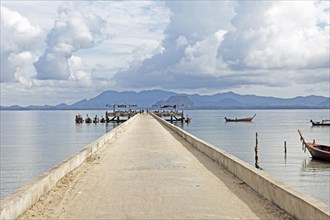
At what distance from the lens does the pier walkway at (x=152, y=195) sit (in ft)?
28.2

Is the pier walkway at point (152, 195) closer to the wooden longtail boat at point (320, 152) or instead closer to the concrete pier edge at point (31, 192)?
the concrete pier edge at point (31, 192)

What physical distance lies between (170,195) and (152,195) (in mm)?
396

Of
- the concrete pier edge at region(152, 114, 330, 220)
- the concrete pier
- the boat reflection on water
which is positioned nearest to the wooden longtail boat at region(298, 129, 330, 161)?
the boat reflection on water

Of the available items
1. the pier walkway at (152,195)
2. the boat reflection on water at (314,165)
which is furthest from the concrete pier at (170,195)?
the boat reflection on water at (314,165)

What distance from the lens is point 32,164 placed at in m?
36.4

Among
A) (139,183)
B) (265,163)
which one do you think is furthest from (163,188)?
(265,163)

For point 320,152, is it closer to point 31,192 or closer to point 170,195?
point 170,195

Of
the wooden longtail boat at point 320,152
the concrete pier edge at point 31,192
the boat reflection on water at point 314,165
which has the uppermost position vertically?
the concrete pier edge at point 31,192

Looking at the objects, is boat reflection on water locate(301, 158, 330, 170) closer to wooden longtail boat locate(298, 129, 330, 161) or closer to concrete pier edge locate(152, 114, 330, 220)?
wooden longtail boat locate(298, 129, 330, 161)

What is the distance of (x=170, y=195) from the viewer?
A: 409 inches

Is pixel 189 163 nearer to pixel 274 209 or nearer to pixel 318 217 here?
pixel 274 209

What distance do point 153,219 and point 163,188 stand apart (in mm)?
3231

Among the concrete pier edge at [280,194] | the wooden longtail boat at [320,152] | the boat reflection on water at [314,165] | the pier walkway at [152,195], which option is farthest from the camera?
the wooden longtail boat at [320,152]

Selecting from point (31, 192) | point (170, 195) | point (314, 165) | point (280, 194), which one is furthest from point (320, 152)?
point (31, 192)
